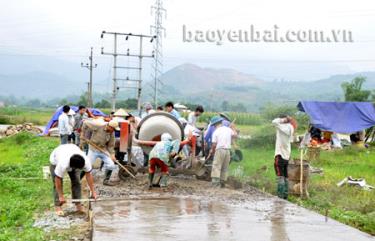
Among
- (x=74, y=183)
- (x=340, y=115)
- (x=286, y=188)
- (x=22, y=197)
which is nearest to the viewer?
(x=74, y=183)

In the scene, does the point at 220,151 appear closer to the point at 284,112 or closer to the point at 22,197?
the point at 22,197

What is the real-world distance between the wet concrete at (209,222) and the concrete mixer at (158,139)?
2.65 meters

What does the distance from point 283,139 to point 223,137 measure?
1.46 metres

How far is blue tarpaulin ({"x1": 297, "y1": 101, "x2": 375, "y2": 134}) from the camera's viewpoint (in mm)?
26766

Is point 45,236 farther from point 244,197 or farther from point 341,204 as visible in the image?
point 341,204

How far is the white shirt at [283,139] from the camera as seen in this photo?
12.7 m

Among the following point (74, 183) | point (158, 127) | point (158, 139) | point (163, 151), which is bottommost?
point (74, 183)

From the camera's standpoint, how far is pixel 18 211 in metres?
10.5

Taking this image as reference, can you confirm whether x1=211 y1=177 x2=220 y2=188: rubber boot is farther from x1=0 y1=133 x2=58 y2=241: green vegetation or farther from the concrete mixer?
x1=0 y1=133 x2=58 y2=241: green vegetation

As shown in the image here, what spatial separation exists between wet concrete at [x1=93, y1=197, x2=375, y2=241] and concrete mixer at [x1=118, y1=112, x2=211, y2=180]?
2651 mm

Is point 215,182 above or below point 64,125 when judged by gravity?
below

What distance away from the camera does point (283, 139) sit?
12781 mm

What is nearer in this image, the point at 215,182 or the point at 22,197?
the point at 22,197

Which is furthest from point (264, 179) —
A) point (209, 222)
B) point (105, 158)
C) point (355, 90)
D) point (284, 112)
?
point (355, 90)
